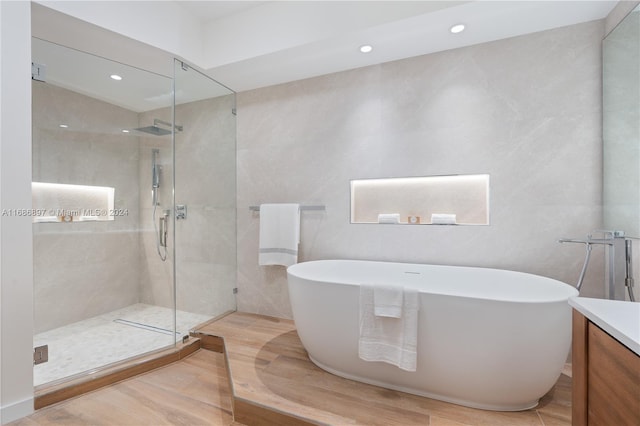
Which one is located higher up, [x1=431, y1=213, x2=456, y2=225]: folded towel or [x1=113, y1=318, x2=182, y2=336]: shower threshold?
[x1=431, y1=213, x2=456, y2=225]: folded towel

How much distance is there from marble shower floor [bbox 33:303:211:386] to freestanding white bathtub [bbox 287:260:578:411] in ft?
4.29

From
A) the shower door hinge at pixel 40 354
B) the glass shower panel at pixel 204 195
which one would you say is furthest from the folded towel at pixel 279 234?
the shower door hinge at pixel 40 354

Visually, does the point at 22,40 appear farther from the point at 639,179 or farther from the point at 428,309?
the point at 639,179

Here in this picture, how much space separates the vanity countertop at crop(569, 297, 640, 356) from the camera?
68 centimetres

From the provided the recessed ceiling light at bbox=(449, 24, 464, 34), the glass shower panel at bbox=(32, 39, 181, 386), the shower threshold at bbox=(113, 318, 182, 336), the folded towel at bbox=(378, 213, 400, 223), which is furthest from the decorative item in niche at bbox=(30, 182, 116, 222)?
the recessed ceiling light at bbox=(449, 24, 464, 34)

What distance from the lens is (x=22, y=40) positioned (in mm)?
1681

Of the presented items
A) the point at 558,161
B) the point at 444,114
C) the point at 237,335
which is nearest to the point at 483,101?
the point at 444,114

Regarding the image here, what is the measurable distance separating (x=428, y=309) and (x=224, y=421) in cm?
129

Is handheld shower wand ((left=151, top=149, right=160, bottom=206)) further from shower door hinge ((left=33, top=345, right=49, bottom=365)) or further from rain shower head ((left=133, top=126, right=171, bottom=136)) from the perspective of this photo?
shower door hinge ((left=33, top=345, right=49, bottom=365))

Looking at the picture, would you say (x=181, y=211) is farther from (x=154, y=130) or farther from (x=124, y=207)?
(x=154, y=130)

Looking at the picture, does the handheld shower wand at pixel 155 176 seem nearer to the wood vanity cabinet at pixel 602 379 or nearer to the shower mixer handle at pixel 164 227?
the shower mixer handle at pixel 164 227

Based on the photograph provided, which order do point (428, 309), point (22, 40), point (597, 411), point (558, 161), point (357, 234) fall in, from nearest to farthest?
point (597, 411), point (428, 309), point (22, 40), point (558, 161), point (357, 234)

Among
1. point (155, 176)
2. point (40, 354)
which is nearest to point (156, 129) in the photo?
point (155, 176)

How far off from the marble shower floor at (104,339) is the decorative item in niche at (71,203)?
0.82 m
